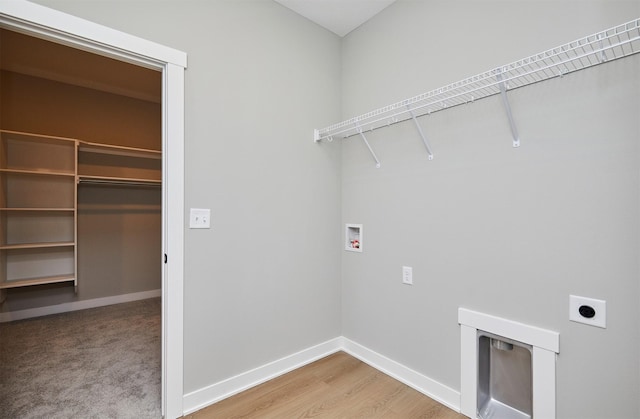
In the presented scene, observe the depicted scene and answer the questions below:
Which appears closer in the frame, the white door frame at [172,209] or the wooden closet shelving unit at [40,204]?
the white door frame at [172,209]

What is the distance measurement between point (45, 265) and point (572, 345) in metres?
4.62

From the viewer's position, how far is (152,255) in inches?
158

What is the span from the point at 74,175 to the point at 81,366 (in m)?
2.07

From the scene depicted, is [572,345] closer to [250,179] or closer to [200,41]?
[250,179]

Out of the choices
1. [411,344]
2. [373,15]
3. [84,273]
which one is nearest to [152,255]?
[84,273]

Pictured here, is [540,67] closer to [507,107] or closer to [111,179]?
[507,107]

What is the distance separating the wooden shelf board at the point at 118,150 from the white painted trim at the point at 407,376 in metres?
3.38

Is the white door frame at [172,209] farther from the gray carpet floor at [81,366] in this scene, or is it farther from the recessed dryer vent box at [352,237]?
the recessed dryer vent box at [352,237]

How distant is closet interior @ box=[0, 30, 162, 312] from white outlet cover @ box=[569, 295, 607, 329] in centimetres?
393

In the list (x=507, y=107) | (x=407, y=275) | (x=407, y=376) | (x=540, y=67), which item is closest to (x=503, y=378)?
(x=407, y=376)

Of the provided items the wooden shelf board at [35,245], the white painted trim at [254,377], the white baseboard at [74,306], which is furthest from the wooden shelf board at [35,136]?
the white painted trim at [254,377]

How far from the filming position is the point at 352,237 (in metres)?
2.47

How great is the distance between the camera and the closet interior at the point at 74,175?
9.82 feet

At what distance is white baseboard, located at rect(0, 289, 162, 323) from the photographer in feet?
10.3
